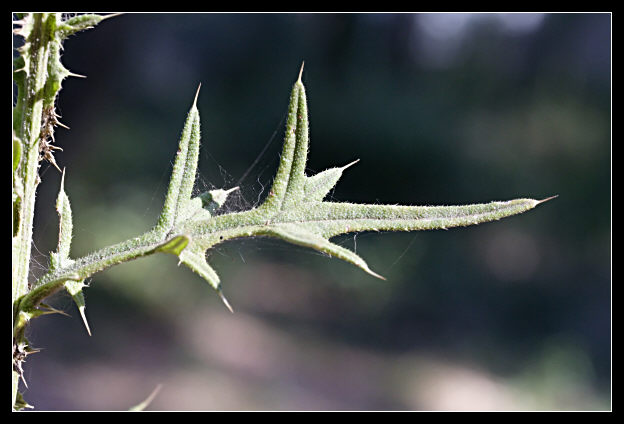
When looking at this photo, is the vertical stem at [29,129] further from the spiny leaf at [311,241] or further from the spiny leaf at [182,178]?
the spiny leaf at [311,241]

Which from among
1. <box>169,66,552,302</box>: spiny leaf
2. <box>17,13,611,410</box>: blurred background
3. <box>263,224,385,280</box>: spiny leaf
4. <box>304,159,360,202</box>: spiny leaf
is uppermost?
<box>17,13,611,410</box>: blurred background

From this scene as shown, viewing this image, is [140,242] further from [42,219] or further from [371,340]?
[371,340]

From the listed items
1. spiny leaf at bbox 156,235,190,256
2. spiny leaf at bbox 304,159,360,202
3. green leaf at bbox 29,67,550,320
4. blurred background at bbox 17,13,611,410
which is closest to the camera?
spiny leaf at bbox 156,235,190,256

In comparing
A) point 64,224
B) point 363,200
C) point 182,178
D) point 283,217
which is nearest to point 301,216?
point 283,217

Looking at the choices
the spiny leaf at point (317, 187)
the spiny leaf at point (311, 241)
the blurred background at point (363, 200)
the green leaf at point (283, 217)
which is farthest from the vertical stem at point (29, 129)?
the blurred background at point (363, 200)

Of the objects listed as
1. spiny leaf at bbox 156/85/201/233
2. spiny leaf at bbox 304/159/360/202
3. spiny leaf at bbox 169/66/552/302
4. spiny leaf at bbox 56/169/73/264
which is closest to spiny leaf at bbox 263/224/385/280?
spiny leaf at bbox 169/66/552/302

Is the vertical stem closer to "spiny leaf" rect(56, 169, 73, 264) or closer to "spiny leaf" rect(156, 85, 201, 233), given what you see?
"spiny leaf" rect(56, 169, 73, 264)

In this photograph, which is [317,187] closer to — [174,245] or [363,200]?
[174,245]

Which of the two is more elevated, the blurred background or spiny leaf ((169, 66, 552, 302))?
the blurred background

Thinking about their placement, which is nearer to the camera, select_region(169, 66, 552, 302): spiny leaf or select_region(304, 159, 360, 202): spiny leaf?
select_region(169, 66, 552, 302): spiny leaf
